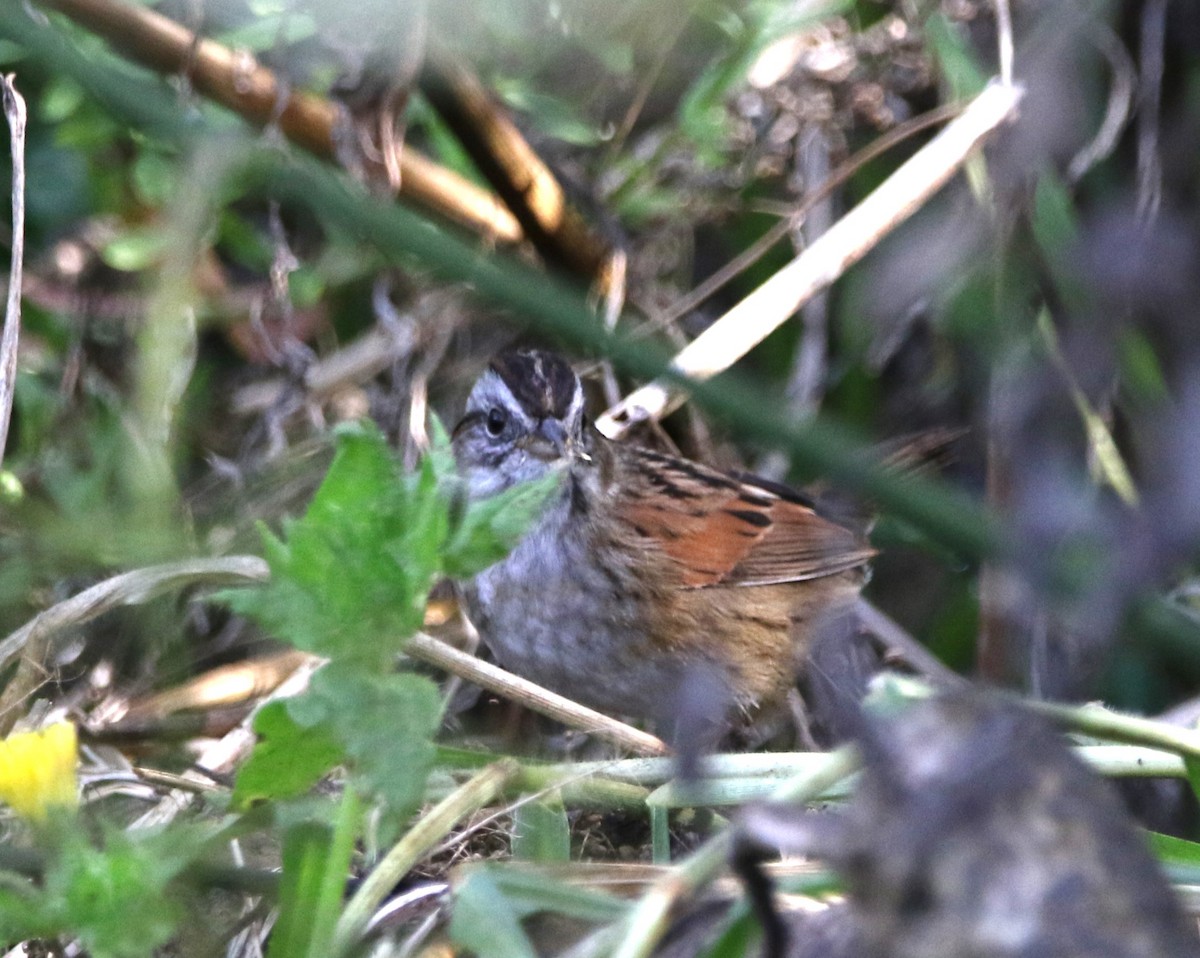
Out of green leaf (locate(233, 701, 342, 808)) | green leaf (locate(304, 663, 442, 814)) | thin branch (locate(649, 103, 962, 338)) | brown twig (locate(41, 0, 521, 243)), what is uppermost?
thin branch (locate(649, 103, 962, 338))

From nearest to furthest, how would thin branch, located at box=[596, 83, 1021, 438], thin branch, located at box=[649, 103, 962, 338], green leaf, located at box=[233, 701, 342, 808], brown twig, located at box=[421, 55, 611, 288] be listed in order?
green leaf, located at box=[233, 701, 342, 808] < thin branch, located at box=[596, 83, 1021, 438] < thin branch, located at box=[649, 103, 962, 338] < brown twig, located at box=[421, 55, 611, 288]

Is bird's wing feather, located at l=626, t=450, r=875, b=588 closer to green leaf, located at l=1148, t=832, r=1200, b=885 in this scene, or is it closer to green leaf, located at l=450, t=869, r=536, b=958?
green leaf, located at l=1148, t=832, r=1200, b=885

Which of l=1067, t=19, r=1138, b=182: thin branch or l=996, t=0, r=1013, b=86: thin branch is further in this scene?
l=1067, t=19, r=1138, b=182: thin branch

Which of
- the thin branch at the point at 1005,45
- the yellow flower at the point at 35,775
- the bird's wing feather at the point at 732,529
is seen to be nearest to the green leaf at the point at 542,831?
the yellow flower at the point at 35,775

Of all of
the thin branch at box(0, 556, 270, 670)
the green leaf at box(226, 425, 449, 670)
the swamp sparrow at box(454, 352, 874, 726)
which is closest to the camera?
the green leaf at box(226, 425, 449, 670)

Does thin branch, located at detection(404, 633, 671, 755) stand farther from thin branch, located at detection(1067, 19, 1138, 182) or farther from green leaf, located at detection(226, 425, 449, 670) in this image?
thin branch, located at detection(1067, 19, 1138, 182)

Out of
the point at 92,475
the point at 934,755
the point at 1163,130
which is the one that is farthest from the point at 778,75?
the point at 934,755

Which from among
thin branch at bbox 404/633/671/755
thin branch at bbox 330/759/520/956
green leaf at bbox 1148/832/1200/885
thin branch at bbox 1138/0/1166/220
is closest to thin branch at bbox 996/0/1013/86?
thin branch at bbox 1138/0/1166/220

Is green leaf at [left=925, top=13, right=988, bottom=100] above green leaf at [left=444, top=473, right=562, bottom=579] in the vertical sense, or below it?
above
